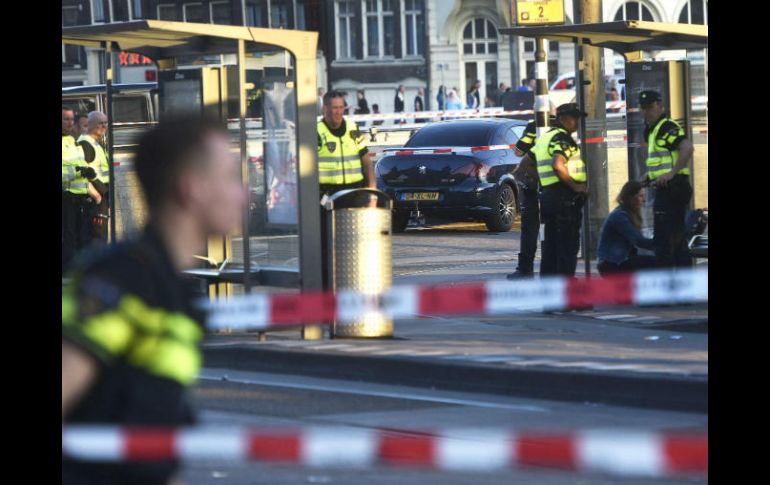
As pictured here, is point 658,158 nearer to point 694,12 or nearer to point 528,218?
point 528,218

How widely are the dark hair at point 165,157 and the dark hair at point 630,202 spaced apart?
10.0 metres

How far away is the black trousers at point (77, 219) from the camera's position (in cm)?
1659

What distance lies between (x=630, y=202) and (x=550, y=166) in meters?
0.72

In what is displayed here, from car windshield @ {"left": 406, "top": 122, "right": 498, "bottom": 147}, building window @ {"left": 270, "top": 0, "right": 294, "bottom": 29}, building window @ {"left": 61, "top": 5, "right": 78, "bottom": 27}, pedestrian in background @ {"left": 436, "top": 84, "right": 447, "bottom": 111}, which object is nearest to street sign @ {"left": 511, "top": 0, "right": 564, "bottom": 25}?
car windshield @ {"left": 406, "top": 122, "right": 498, "bottom": 147}

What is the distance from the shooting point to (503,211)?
2186cm

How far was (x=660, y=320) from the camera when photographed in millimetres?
12586

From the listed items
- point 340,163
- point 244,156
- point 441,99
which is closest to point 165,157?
point 244,156

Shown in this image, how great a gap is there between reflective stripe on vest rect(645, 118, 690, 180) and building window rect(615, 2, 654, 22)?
157 ft

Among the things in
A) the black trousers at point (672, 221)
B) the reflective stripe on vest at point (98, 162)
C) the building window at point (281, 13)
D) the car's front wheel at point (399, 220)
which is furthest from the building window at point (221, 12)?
the black trousers at point (672, 221)

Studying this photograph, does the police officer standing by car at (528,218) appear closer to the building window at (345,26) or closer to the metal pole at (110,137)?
the metal pole at (110,137)

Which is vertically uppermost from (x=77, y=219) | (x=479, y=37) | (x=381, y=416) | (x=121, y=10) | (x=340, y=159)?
(x=121, y=10)

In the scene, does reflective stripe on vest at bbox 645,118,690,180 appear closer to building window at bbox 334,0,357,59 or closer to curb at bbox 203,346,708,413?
curb at bbox 203,346,708,413
